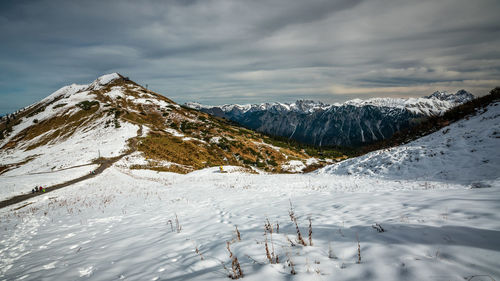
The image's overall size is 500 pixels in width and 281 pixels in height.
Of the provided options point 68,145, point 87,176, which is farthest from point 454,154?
point 68,145

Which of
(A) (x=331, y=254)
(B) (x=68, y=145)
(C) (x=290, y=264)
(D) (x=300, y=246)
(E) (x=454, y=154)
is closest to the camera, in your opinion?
(C) (x=290, y=264)

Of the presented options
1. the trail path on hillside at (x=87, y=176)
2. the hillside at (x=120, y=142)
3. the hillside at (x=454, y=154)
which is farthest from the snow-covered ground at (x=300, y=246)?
the hillside at (x=120, y=142)

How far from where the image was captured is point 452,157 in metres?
13.1

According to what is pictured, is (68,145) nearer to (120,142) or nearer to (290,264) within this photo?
(120,142)

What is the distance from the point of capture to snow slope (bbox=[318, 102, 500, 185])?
11.4 metres

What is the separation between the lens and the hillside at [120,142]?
44.4 meters

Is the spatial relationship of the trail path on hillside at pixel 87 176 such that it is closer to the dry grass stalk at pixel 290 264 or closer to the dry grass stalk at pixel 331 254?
the dry grass stalk at pixel 290 264

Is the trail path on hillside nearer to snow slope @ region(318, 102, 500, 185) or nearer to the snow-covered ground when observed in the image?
the snow-covered ground

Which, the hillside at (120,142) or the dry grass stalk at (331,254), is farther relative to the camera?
the hillside at (120,142)

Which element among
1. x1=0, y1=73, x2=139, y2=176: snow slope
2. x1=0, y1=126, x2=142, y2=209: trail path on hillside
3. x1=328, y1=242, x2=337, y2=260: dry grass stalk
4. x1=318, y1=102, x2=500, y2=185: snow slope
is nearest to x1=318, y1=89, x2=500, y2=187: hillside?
x1=318, y1=102, x2=500, y2=185: snow slope

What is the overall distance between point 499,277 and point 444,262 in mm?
429

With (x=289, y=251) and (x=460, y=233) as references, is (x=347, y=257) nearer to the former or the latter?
A: (x=289, y=251)

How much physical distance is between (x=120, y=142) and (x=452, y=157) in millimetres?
63831

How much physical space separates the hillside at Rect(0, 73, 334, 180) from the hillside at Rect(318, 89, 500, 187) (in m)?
36.1
